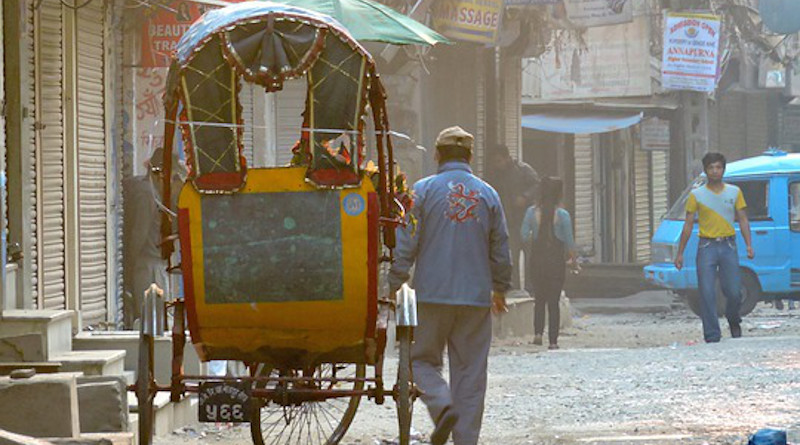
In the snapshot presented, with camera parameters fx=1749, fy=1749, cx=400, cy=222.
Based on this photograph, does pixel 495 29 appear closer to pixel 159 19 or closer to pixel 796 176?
pixel 796 176

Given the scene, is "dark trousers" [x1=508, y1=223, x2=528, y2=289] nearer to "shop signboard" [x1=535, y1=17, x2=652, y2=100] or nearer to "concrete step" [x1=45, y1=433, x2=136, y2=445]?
"shop signboard" [x1=535, y1=17, x2=652, y2=100]

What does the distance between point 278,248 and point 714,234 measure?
33.3 feet

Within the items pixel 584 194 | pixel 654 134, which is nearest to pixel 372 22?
pixel 584 194

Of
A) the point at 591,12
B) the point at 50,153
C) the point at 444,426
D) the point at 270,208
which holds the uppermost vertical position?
the point at 591,12

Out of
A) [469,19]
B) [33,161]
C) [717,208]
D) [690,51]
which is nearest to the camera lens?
[33,161]

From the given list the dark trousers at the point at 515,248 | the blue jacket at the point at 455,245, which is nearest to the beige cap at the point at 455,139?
the blue jacket at the point at 455,245

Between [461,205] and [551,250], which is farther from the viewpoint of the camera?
[551,250]

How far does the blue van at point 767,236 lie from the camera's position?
72.1ft

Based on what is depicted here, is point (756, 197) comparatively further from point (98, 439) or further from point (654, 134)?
point (98, 439)

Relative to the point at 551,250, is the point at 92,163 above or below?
above

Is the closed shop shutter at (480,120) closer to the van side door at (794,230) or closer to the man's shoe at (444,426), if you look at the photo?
the van side door at (794,230)

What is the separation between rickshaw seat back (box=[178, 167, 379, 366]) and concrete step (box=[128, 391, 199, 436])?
2217 millimetres

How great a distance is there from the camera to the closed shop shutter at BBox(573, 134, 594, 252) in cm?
3281

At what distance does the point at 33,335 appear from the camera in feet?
33.6
